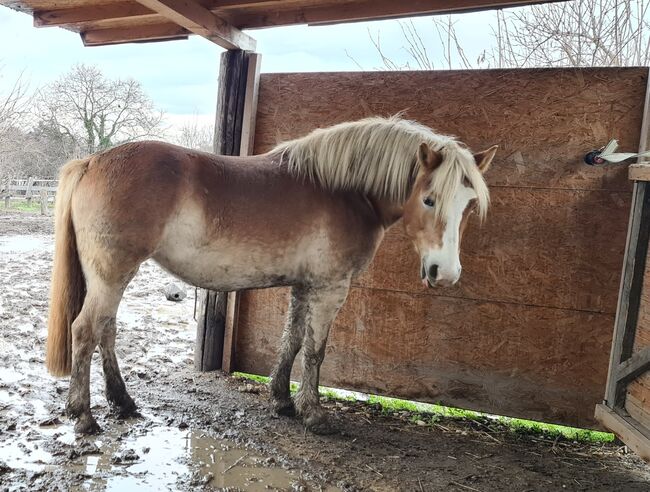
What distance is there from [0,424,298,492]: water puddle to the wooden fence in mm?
11162

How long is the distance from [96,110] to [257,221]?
10.5m

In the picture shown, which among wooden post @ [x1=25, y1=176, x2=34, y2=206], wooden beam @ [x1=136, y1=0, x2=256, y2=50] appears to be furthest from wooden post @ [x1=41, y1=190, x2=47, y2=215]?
wooden beam @ [x1=136, y1=0, x2=256, y2=50]

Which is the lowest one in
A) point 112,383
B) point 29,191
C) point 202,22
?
point 112,383

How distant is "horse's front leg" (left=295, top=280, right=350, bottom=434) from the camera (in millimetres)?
2988

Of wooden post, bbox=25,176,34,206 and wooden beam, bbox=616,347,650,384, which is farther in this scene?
wooden post, bbox=25,176,34,206

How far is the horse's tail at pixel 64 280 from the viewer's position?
2.71 metres

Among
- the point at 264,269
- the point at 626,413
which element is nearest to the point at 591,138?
the point at 626,413

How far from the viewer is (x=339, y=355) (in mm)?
3791

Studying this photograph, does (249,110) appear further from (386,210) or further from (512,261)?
(512,261)

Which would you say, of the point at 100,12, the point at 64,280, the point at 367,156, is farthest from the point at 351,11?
the point at 64,280

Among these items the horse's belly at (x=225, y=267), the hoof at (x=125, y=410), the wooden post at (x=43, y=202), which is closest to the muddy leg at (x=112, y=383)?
the hoof at (x=125, y=410)

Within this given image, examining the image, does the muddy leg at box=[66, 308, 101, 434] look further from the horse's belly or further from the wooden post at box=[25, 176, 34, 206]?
the wooden post at box=[25, 176, 34, 206]

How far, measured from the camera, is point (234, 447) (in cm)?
269

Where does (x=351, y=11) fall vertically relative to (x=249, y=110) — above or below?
above
